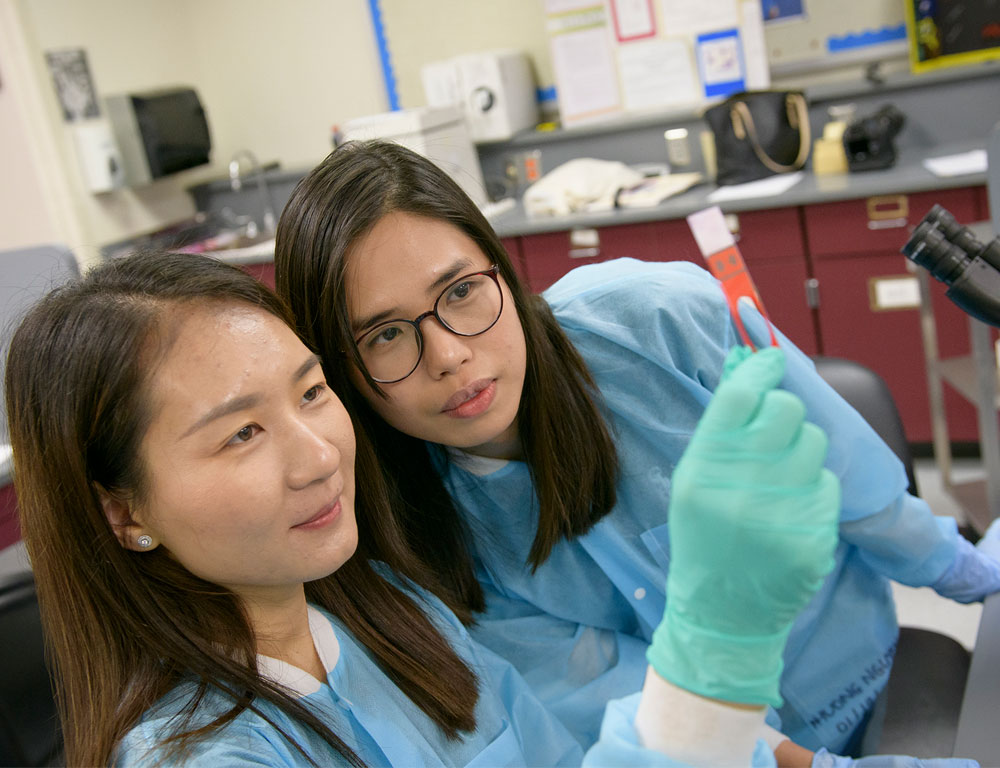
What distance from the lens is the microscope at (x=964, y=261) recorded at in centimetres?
98

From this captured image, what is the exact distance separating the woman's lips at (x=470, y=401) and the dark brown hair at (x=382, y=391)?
9 centimetres

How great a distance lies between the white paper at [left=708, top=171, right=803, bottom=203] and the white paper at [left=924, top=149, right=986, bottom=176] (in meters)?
0.40

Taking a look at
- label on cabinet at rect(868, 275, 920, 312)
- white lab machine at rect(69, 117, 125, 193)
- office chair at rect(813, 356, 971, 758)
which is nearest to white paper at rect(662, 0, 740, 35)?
label on cabinet at rect(868, 275, 920, 312)

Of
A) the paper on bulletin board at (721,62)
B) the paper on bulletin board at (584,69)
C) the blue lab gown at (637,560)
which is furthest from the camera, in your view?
the paper on bulletin board at (584,69)

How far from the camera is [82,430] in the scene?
2.68 feet

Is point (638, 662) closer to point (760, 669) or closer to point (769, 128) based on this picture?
point (760, 669)

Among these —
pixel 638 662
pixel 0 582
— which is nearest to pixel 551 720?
pixel 638 662

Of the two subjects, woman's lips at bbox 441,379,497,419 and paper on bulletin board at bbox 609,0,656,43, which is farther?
paper on bulletin board at bbox 609,0,656,43

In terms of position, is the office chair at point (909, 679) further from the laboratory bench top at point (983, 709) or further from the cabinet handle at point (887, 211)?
the cabinet handle at point (887, 211)

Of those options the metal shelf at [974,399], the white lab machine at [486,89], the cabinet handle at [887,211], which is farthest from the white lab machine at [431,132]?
the metal shelf at [974,399]

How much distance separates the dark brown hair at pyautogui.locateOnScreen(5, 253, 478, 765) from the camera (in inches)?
32.0

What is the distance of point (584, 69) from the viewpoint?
365cm

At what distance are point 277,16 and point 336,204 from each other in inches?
143

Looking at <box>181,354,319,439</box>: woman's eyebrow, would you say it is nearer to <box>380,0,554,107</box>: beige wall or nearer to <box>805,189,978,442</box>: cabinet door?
<box>805,189,978,442</box>: cabinet door
